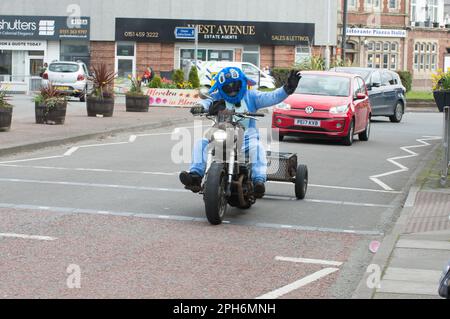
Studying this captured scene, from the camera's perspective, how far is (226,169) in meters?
10.6

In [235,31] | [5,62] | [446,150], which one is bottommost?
[446,150]

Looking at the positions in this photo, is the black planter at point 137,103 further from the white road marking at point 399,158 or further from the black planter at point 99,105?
the white road marking at point 399,158

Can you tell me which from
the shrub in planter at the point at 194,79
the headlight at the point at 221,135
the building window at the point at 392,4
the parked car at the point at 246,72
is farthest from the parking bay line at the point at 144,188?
the building window at the point at 392,4

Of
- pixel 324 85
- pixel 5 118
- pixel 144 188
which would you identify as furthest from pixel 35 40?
pixel 144 188

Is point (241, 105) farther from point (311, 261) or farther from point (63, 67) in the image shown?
point (63, 67)

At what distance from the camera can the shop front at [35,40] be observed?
Answer: 5869 centimetres

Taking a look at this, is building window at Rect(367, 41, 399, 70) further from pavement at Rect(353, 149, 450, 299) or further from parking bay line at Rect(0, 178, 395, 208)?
parking bay line at Rect(0, 178, 395, 208)

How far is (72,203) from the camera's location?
11469mm

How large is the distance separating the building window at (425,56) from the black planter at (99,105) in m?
40.1

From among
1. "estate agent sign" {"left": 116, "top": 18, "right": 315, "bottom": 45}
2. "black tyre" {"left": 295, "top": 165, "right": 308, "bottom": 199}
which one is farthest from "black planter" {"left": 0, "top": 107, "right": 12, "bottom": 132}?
"estate agent sign" {"left": 116, "top": 18, "right": 315, "bottom": 45}

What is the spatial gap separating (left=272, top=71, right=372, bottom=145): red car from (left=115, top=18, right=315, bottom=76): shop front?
1429 inches

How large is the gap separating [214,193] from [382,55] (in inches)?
2122
